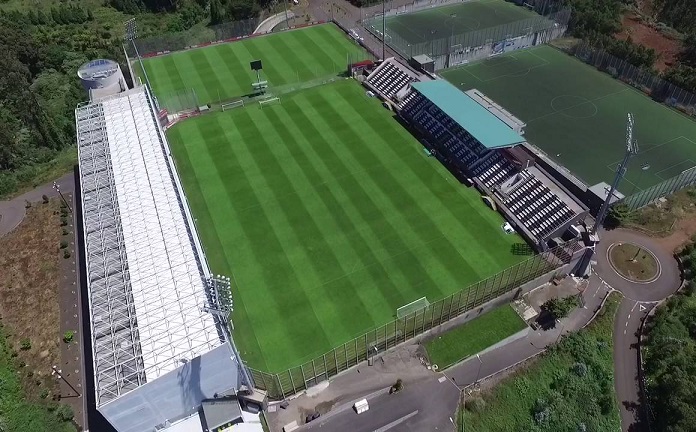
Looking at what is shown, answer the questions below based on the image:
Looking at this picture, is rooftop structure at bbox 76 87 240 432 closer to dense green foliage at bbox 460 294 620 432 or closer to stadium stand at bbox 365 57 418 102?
dense green foliage at bbox 460 294 620 432

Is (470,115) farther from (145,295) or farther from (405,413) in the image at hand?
(145,295)

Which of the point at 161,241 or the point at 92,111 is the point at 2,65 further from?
the point at 161,241

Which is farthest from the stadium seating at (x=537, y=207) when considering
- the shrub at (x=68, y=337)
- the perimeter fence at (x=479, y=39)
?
the shrub at (x=68, y=337)

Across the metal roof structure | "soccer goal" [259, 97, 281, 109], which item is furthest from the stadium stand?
the metal roof structure

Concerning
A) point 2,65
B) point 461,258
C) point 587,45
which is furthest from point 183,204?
point 587,45

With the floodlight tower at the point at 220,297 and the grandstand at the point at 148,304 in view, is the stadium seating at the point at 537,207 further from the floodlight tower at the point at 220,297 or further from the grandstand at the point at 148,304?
the grandstand at the point at 148,304

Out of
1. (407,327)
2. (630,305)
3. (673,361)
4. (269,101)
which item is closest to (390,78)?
(269,101)
